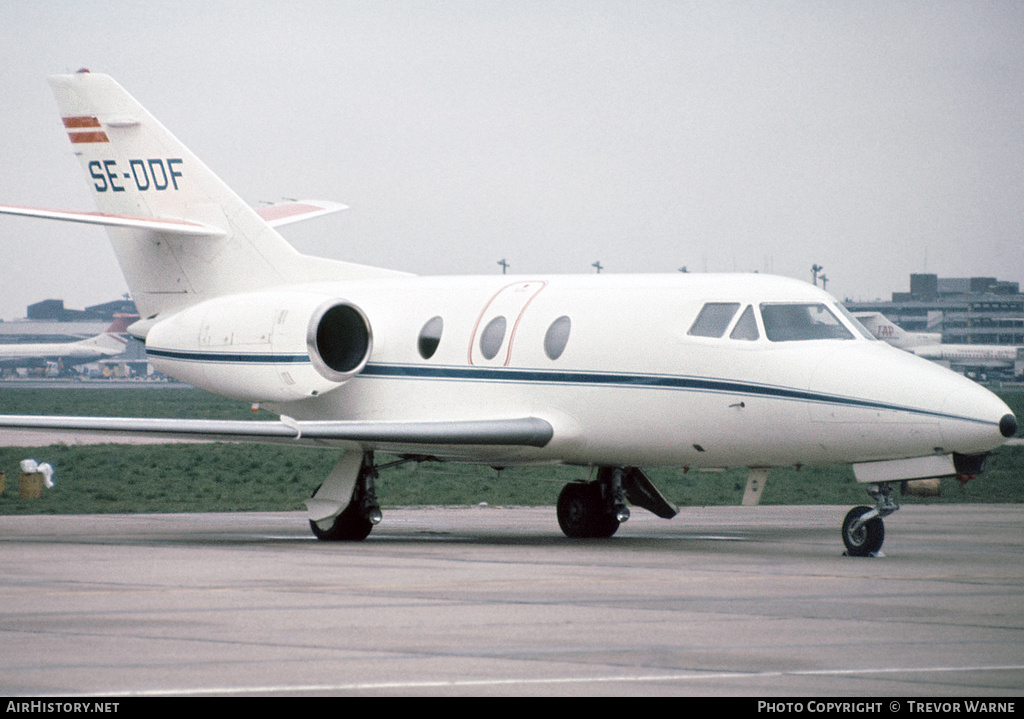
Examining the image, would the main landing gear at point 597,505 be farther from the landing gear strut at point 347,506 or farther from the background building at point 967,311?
the background building at point 967,311

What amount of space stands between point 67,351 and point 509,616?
142 metres

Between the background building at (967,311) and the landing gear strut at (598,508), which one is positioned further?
the background building at (967,311)

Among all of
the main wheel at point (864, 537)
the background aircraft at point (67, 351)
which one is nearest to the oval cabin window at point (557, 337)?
the main wheel at point (864, 537)

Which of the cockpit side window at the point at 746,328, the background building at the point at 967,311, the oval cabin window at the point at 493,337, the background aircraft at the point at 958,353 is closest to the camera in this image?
the cockpit side window at the point at 746,328

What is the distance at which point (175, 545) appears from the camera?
17.6 meters

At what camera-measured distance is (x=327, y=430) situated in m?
17.9

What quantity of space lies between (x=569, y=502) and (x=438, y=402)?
2034 mm

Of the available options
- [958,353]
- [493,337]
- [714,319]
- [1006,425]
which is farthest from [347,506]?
[958,353]

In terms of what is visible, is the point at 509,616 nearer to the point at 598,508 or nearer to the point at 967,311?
the point at 598,508

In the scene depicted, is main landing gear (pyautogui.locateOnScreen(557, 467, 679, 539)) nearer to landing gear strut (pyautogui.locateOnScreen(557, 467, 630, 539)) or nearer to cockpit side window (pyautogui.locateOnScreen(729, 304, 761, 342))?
landing gear strut (pyautogui.locateOnScreen(557, 467, 630, 539))

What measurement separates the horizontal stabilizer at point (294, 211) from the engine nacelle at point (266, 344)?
2.64 meters

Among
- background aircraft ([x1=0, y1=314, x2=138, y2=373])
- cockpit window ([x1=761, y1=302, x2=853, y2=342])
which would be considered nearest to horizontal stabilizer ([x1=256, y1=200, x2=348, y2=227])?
cockpit window ([x1=761, y1=302, x2=853, y2=342])

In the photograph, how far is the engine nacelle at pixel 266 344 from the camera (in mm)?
19656
